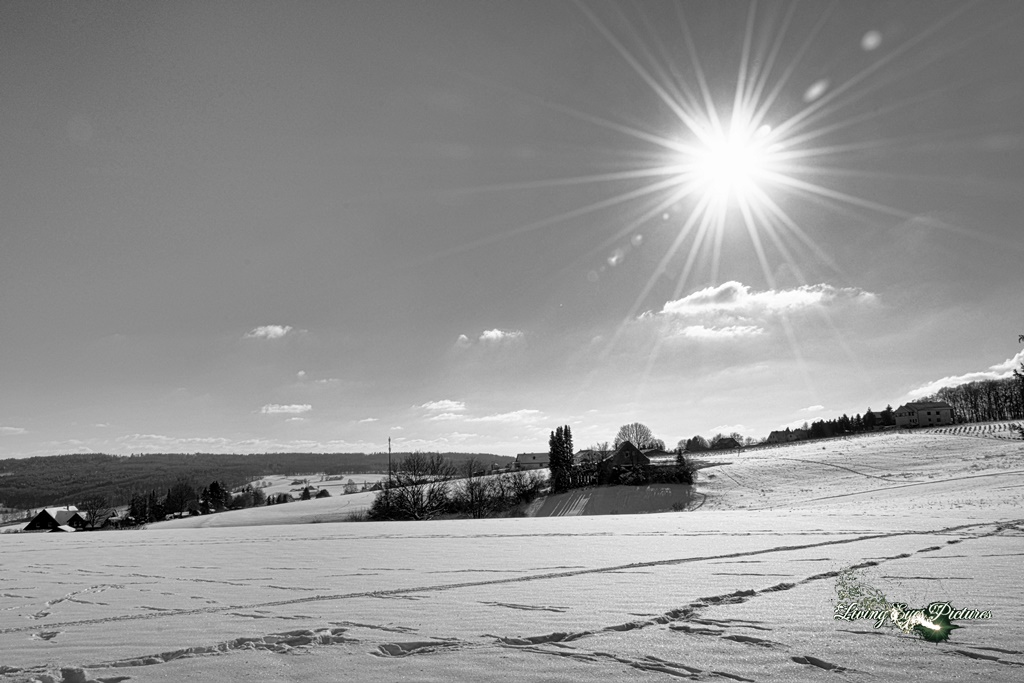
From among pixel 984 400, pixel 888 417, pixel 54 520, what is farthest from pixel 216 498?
pixel 984 400

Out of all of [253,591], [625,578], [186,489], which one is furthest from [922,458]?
[186,489]

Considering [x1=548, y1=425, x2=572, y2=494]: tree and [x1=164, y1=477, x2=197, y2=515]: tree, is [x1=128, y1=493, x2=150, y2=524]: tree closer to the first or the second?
[x1=164, y1=477, x2=197, y2=515]: tree

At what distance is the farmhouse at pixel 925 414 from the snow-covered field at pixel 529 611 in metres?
126

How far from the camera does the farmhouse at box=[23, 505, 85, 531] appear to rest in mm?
82719

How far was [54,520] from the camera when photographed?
84.3 metres

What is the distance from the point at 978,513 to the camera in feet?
64.0

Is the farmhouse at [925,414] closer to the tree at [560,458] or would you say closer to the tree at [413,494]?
the tree at [560,458]

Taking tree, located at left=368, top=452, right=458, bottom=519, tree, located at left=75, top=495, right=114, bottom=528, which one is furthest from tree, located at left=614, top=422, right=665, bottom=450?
tree, located at left=75, top=495, right=114, bottom=528

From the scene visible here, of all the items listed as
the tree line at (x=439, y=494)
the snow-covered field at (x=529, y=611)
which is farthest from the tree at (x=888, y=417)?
the snow-covered field at (x=529, y=611)

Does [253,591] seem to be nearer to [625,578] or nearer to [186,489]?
[625,578]

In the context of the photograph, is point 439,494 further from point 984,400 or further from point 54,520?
point 984,400

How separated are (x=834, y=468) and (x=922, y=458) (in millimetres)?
8714

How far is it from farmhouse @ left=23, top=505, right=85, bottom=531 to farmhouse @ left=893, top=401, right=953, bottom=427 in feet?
498

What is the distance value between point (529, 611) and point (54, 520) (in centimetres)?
10562
